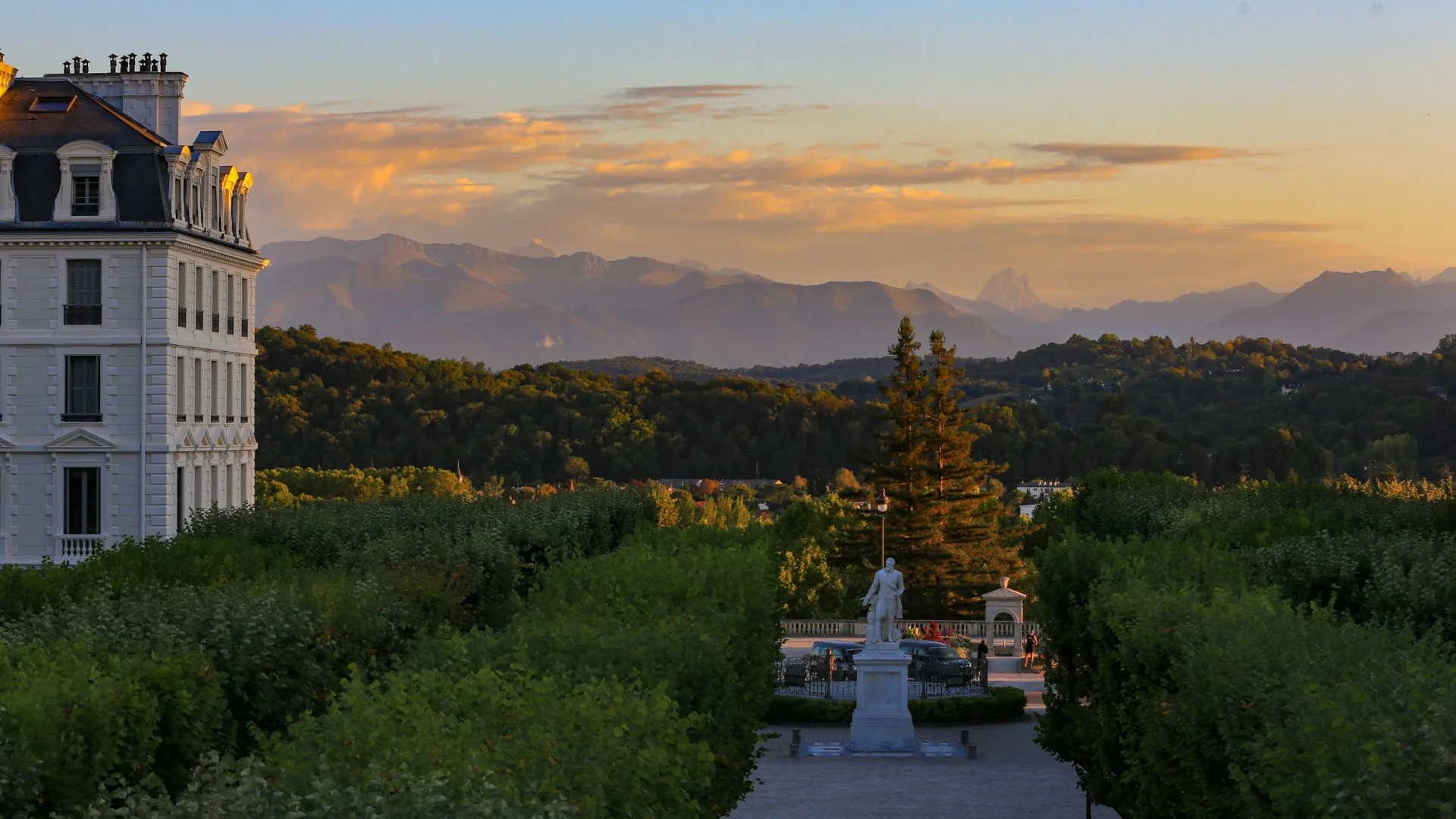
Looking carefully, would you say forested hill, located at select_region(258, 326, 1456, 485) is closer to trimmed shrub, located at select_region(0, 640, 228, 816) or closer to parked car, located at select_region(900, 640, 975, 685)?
parked car, located at select_region(900, 640, 975, 685)

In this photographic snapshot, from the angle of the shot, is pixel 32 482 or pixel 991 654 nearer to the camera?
pixel 32 482

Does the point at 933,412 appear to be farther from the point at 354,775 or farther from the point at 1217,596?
the point at 354,775

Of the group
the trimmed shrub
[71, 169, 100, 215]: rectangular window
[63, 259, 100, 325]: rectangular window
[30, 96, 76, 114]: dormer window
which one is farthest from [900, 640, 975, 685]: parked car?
the trimmed shrub

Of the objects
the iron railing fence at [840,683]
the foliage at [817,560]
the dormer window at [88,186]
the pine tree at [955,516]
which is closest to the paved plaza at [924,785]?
the iron railing fence at [840,683]

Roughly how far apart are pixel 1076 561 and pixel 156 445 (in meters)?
30.9

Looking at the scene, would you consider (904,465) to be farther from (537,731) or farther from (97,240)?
(537,731)

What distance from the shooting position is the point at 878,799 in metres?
37.2

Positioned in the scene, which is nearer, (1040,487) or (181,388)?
(181,388)

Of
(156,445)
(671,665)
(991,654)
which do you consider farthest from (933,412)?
(671,665)

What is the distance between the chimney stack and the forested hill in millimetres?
80857

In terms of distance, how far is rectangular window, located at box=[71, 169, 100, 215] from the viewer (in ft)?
175

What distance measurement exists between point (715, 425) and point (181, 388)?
112 m

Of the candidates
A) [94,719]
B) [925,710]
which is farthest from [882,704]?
[94,719]

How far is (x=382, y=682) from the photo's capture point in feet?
61.6
